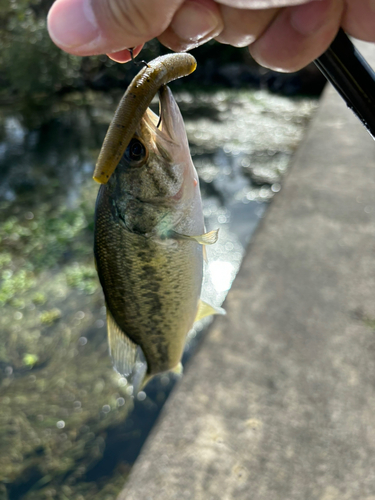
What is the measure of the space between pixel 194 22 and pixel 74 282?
5.38m

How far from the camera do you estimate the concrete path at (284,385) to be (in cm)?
243

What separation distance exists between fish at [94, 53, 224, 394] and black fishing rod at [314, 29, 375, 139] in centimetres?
39

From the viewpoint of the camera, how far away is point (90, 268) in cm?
637

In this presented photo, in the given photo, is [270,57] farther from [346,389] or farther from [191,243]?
[346,389]

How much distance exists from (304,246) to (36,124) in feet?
29.3

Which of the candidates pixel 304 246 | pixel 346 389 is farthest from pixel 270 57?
pixel 304 246

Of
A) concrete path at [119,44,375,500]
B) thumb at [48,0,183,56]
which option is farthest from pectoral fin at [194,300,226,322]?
concrete path at [119,44,375,500]

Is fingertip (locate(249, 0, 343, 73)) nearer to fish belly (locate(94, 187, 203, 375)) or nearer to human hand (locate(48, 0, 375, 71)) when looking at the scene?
human hand (locate(48, 0, 375, 71))

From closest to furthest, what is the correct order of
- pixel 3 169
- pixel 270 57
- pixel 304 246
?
pixel 270 57, pixel 304 246, pixel 3 169

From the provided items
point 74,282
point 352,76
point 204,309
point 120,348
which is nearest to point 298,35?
point 352,76

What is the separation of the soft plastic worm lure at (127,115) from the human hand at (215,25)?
19cm

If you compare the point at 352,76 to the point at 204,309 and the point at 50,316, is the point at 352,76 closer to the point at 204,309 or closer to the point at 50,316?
the point at 204,309

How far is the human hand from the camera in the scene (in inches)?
39.0

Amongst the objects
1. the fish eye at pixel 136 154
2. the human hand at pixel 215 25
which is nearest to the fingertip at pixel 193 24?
the human hand at pixel 215 25
